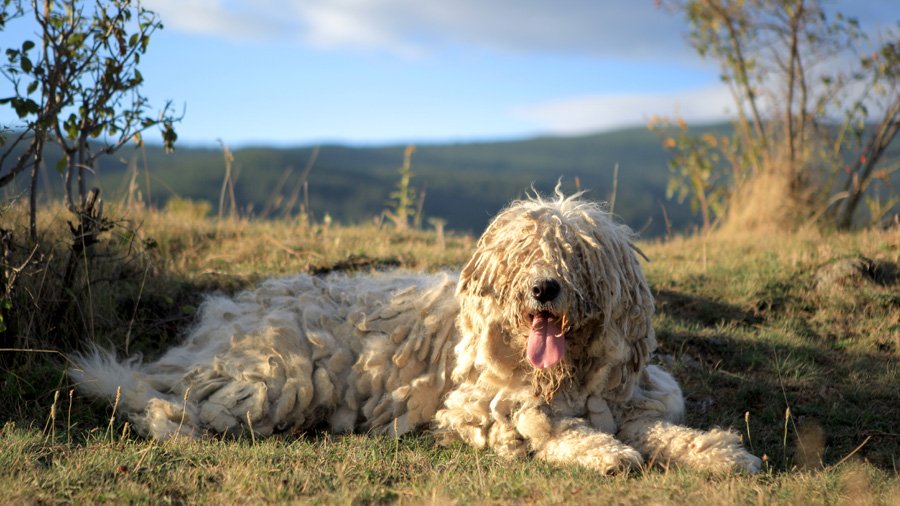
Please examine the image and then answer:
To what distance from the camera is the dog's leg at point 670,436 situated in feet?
16.7

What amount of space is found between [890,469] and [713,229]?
7.45 metres

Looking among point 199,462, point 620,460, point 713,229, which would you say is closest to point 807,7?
point 713,229

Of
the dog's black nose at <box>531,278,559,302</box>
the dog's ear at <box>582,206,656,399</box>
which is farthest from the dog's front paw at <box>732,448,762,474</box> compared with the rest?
the dog's black nose at <box>531,278,559,302</box>

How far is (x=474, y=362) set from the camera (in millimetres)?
5742

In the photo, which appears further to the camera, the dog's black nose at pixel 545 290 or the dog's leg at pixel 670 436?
the dog's black nose at pixel 545 290

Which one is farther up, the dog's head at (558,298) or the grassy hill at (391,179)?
the dog's head at (558,298)

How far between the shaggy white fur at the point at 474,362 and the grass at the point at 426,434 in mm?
191

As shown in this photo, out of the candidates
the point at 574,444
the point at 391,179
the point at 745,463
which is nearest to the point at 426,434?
the point at 574,444

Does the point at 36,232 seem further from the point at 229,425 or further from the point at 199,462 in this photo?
the point at 199,462

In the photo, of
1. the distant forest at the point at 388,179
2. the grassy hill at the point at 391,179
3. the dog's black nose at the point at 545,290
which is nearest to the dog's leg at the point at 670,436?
the dog's black nose at the point at 545,290

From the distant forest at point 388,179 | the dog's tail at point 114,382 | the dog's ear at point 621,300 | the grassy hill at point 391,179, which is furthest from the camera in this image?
the grassy hill at point 391,179

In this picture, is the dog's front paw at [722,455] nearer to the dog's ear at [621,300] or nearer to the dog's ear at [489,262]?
the dog's ear at [621,300]

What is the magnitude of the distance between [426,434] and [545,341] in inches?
47.3

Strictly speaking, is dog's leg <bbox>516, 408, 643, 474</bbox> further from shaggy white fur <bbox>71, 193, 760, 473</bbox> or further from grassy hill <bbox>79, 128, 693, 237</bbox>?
grassy hill <bbox>79, 128, 693, 237</bbox>
